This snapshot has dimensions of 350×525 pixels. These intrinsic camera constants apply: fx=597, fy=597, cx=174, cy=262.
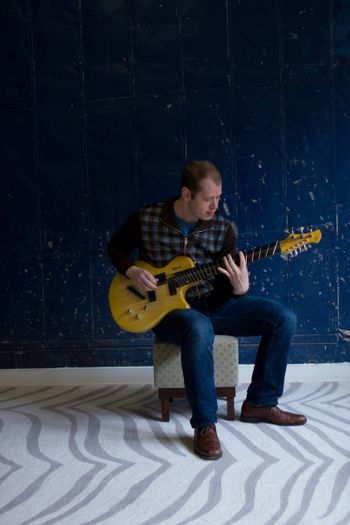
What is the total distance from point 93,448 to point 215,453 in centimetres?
50

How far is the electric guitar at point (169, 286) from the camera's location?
2645 millimetres

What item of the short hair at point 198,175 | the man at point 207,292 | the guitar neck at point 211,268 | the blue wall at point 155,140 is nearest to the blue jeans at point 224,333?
the man at point 207,292

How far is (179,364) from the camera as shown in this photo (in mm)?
2760

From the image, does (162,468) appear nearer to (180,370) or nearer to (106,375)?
(180,370)

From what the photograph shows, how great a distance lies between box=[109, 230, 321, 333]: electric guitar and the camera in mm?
2645

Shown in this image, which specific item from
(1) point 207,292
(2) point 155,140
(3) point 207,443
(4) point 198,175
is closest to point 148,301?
(1) point 207,292

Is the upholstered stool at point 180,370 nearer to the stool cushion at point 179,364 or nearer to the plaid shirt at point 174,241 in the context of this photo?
the stool cushion at point 179,364

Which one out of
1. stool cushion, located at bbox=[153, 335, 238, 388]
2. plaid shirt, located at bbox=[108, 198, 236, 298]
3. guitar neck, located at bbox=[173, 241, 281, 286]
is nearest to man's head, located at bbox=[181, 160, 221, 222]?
plaid shirt, located at bbox=[108, 198, 236, 298]

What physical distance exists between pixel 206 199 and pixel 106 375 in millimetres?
1430

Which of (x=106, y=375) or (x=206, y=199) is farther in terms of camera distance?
(x=106, y=375)

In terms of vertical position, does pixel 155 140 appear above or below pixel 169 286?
above

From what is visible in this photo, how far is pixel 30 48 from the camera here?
347cm

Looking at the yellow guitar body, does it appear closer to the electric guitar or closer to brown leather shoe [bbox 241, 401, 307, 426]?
the electric guitar

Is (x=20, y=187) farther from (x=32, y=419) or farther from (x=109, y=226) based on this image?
(x=32, y=419)
